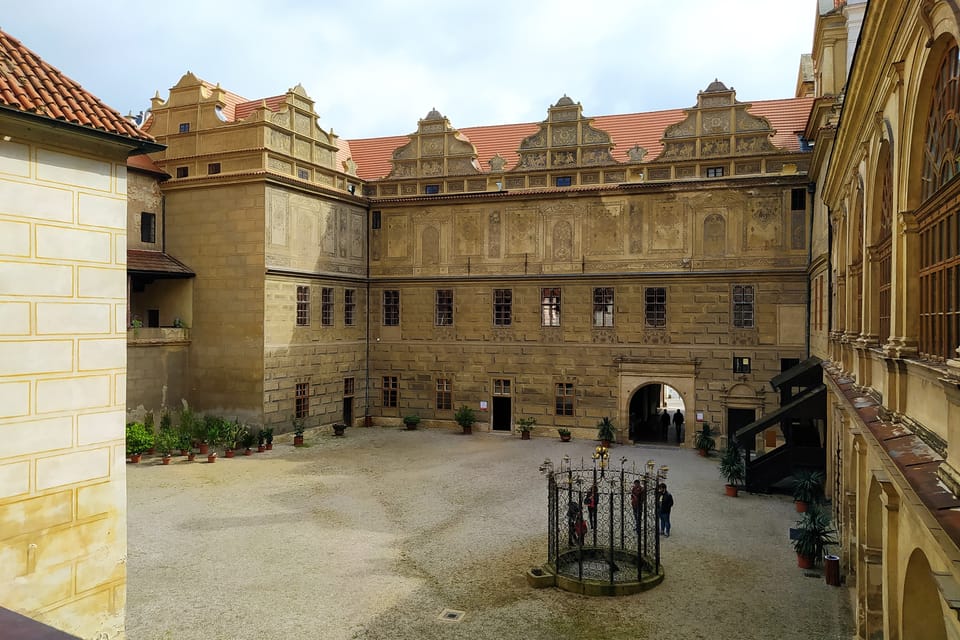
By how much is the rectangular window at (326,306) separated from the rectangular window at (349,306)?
101 centimetres

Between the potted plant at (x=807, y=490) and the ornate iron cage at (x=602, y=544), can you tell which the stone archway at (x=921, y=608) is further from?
the potted plant at (x=807, y=490)

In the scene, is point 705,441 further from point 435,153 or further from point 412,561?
point 435,153

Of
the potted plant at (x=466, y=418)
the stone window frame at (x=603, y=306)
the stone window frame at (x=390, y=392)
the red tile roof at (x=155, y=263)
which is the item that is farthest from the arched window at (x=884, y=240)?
the stone window frame at (x=390, y=392)

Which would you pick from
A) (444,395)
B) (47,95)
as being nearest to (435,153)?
(444,395)

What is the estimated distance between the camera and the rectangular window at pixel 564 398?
2870 centimetres

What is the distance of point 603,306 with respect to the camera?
93.0 ft

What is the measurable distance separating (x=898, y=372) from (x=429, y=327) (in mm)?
24377

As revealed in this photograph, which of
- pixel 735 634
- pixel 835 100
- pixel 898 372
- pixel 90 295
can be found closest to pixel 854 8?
pixel 835 100

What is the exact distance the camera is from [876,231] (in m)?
9.83

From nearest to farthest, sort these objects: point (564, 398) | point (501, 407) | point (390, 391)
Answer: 1. point (564, 398)
2. point (501, 407)
3. point (390, 391)

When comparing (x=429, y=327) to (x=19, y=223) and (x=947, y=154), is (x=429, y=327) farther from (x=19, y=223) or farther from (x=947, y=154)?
(x=947, y=154)

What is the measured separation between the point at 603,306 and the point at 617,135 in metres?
7.97

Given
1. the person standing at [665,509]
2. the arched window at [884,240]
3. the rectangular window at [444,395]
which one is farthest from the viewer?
the rectangular window at [444,395]

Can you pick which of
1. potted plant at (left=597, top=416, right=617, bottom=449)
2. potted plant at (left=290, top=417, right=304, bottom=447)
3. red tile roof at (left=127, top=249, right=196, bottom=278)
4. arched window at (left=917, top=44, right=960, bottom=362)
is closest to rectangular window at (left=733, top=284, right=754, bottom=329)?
potted plant at (left=597, top=416, right=617, bottom=449)
